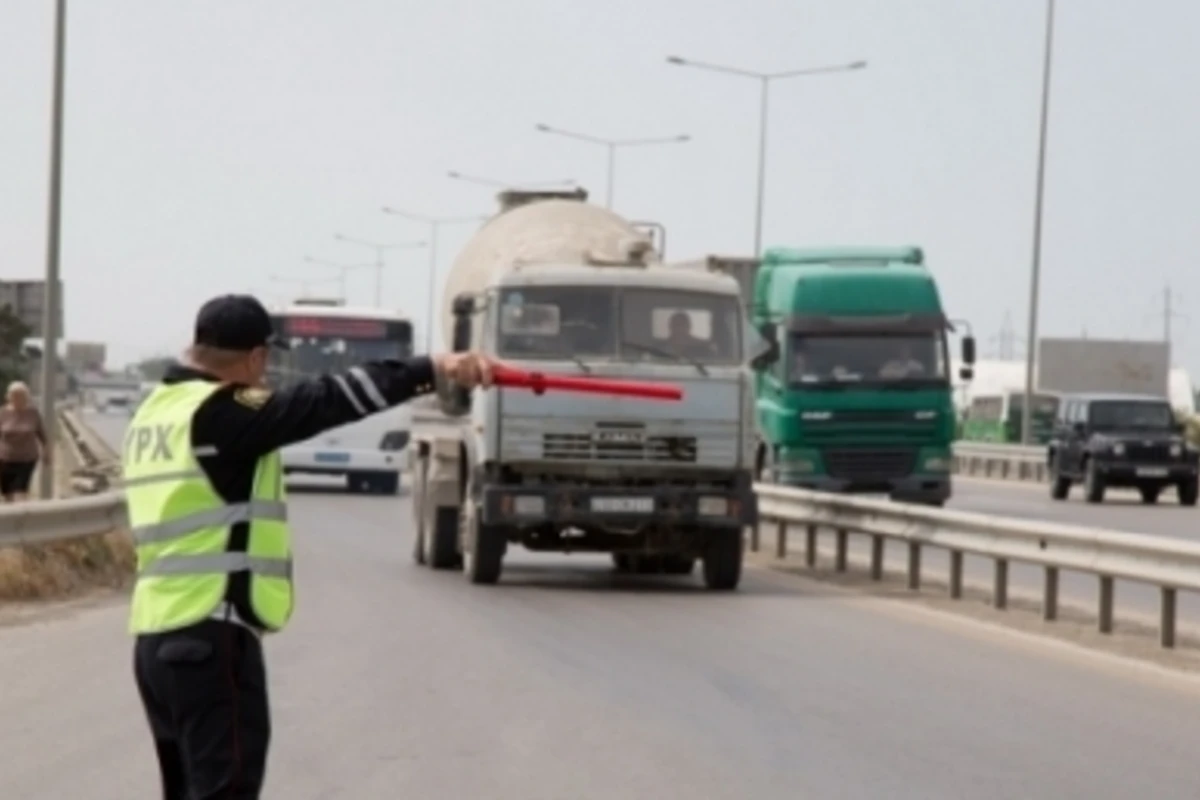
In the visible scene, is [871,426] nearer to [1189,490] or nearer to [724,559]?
[724,559]

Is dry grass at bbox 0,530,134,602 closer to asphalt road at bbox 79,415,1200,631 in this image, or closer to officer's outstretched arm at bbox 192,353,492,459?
asphalt road at bbox 79,415,1200,631

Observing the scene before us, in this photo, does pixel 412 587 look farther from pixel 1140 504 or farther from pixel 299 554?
pixel 1140 504

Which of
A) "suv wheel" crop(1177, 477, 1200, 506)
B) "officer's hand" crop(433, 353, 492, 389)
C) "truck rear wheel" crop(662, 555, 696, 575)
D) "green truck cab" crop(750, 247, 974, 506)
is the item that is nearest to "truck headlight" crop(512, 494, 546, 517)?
"truck rear wheel" crop(662, 555, 696, 575)

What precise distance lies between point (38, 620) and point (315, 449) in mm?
29675

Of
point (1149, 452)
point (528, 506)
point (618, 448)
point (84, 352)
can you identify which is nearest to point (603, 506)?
point (618, 448)

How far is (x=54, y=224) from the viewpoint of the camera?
110 feet

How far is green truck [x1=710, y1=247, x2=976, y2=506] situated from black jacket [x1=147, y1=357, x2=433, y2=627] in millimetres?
Result: 31910

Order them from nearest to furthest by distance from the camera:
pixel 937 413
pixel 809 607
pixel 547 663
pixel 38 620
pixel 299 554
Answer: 1. pixel 547 663
2. pixel 38 620
3. pixel 809 607
4. pixel 299 554
5. pixel 937 413

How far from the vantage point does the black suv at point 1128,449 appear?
5244cm

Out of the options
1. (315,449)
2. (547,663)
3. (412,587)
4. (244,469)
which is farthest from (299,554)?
(244,469)

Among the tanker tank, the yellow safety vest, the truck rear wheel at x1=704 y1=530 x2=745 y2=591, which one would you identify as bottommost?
the truck rear wheel at x1=704 y1=530 x2=745 y2=591

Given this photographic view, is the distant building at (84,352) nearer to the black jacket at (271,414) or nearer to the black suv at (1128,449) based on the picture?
the black suv at (1128,449)

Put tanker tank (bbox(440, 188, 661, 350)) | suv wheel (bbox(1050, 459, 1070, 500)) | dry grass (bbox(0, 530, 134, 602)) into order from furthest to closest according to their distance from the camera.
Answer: suv wheel (bbox(1050, 459, 1070, 500)) < tanker tank (bbox(440, 188, 661, 350)) < dry grass (bbox(0, 530, 134, 602))

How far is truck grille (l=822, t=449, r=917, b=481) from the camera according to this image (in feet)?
129
